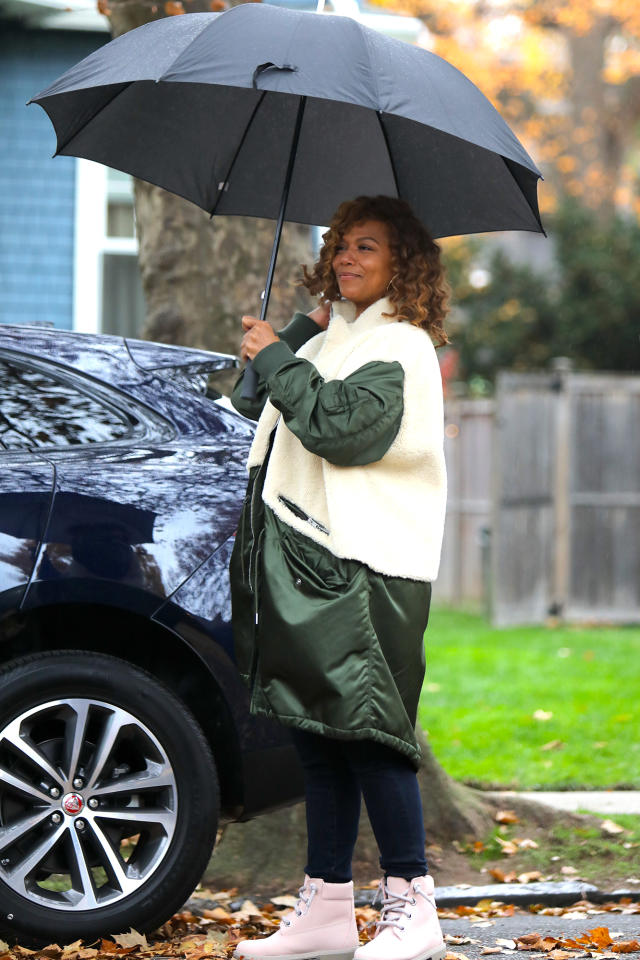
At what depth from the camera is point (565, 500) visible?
494 inches

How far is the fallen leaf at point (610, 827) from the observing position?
5367mm

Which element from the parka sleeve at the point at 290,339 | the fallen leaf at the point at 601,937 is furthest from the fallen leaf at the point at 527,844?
Answer: the parka sleeve at the point at 290,339

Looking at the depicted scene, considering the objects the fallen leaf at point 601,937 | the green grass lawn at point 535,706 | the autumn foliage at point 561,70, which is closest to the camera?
the fallen leaf at point 601,937

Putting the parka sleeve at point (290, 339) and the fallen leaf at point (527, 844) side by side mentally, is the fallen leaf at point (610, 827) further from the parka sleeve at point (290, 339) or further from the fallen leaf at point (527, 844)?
the parka sleeve at point (290, 339)

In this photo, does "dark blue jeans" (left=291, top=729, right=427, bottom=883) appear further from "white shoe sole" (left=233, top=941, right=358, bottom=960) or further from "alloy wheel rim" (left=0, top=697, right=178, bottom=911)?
"alloy wheel rim" (left=0, top=697, right=178, bottom=911)

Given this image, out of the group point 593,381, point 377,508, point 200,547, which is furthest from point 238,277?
point 593,381

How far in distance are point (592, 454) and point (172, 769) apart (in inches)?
363

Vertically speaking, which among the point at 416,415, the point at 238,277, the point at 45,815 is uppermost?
the point at 238,277

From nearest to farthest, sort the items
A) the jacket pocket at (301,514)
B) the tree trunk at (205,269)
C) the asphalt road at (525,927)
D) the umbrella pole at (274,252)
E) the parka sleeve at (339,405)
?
1. the parka sleeve at (339,405)
2. the jacket pocket at (301,514)
3. the umbrella pole at (274,252)
4. the asphalt road at (525,927)
5. the tree trunk at (205,269)

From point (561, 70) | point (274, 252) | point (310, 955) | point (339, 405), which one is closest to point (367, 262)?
point (274, 252)

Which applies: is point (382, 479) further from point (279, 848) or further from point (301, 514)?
point (279, 848)

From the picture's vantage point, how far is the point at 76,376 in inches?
164

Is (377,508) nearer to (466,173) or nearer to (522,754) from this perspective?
(466,173)

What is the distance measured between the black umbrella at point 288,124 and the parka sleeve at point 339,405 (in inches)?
13.9
